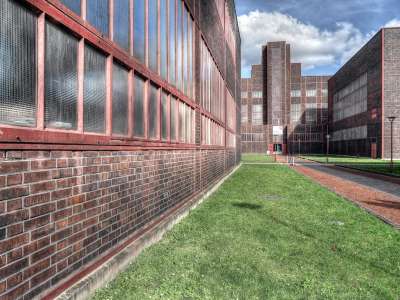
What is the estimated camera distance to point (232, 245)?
5.47 meters

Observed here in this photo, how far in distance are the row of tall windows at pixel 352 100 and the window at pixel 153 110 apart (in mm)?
52713

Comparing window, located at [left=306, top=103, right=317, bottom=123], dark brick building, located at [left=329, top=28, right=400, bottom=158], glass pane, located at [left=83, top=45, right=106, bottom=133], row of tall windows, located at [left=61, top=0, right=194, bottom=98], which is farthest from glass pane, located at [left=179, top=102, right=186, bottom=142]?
window, located at [left=306, top=103, right=317, bottom=123]

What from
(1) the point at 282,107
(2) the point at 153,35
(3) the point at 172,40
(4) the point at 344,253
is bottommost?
(4) the point at 344,253

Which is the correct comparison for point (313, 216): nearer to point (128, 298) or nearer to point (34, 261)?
point (128, 298)

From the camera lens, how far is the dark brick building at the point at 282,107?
74438 mm

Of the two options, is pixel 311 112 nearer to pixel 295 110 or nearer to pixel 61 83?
pixel 295 110

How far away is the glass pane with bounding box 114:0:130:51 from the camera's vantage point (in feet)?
14.1

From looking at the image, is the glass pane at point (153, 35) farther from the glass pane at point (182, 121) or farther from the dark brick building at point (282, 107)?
the dark brick building at point (282, 107)

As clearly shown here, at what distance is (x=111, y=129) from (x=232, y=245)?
3.03 meters

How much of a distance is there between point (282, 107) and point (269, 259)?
75.2 meters

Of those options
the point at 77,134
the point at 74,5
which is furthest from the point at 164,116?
the point at 74,5

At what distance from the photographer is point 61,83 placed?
319 cm

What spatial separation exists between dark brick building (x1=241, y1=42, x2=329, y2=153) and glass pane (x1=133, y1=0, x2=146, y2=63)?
69734mm

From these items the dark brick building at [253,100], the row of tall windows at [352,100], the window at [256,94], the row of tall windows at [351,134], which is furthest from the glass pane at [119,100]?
the window at [256,94]
